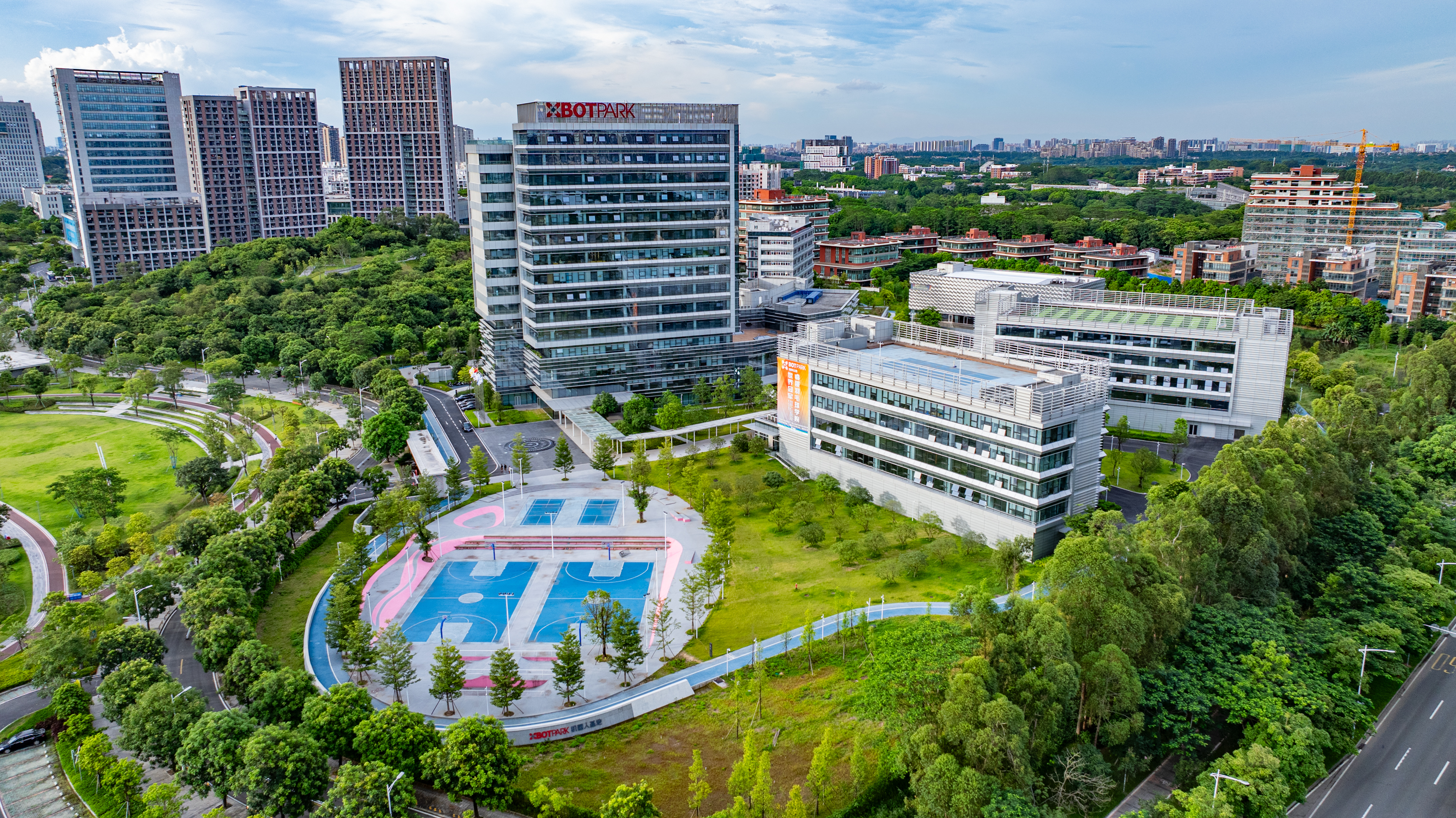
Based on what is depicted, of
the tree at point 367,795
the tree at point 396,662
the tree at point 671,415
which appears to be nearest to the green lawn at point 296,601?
the tree at point 396,662

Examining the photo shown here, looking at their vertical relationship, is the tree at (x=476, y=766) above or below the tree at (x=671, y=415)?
below

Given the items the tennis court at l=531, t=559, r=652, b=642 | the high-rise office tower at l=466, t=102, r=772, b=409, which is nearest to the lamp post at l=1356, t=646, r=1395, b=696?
the tennis court at l=531, t=559, r=652, b=642

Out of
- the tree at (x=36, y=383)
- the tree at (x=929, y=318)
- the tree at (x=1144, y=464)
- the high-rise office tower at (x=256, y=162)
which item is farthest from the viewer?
the high-rise office tower at (x=256, y=162)

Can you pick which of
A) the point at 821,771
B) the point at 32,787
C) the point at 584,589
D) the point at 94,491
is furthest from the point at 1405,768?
the point at 94,491

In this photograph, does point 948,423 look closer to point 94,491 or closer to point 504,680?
point 504,680

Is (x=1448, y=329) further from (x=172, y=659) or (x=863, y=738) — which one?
(x=172, y=659)

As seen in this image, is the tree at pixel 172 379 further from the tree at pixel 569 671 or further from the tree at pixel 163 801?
the tree at pixel 569 671
